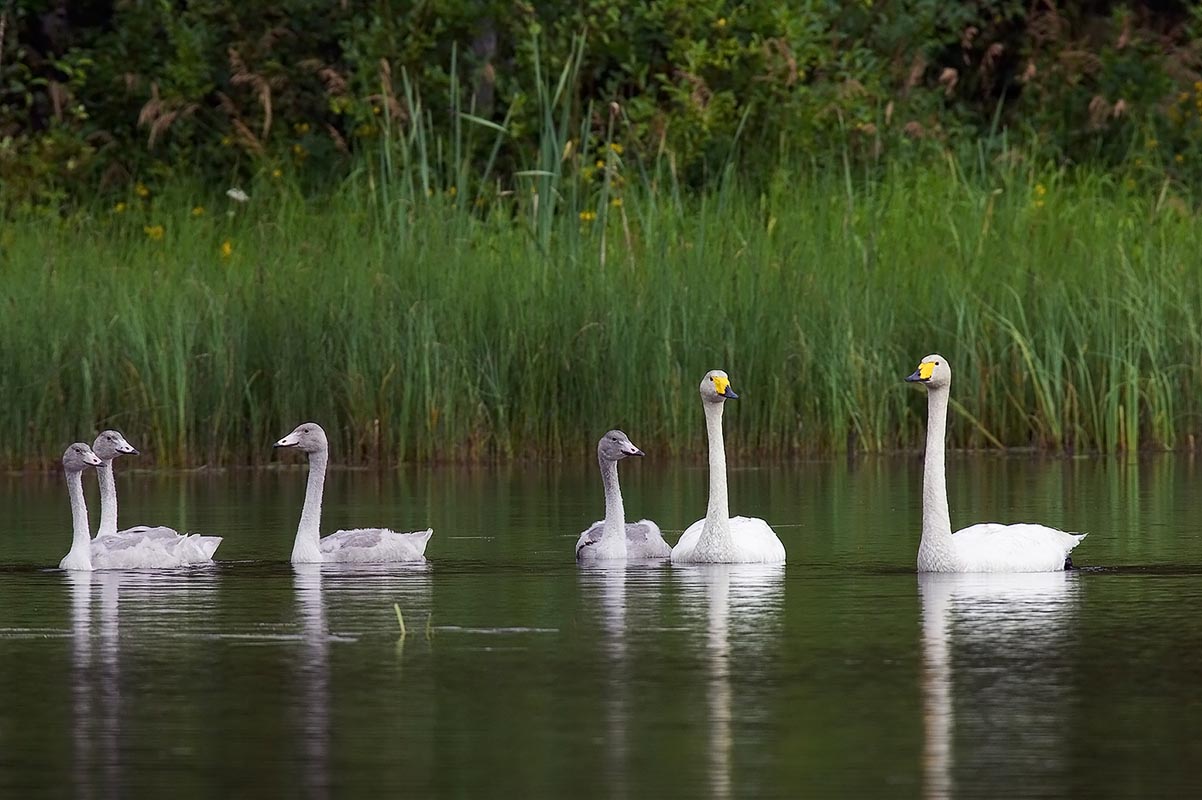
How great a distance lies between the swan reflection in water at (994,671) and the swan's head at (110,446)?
4.33 metres

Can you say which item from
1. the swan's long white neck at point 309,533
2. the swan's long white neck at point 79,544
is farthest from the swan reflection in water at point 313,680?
the swan's long white neck at point 79,544

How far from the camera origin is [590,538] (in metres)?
12.5

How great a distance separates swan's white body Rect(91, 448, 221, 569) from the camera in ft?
40.0

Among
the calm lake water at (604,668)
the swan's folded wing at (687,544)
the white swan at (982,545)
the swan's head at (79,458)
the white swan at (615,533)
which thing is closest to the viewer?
the calm lake water at (604,668)

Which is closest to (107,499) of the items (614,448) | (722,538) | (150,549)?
(150,549)

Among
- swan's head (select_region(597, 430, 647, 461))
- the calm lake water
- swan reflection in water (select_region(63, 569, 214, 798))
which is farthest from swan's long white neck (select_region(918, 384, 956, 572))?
swan reflection in water (select_region(63, 569, 214, 798))

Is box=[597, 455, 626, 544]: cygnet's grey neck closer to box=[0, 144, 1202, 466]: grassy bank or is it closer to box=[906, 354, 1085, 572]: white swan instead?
box=[906, 354, 1085, 572]: white swan

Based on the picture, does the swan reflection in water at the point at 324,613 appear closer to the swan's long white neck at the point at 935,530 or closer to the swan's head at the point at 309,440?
the swan's head at the point at 309,440

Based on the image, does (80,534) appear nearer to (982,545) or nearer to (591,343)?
(982,545)

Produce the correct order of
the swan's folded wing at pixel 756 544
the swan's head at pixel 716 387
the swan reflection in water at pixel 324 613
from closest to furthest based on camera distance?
the swan reflection in water at pixel 324 613 < the swan's folded wing at pixel 756 544 < the swan's head at pixel 716 387

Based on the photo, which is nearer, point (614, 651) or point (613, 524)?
point (614, 651)

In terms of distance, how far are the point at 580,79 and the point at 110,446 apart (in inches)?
464

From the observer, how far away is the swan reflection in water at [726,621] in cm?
721

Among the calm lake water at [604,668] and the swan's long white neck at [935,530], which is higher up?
the swan's long white neck at [935,530]
